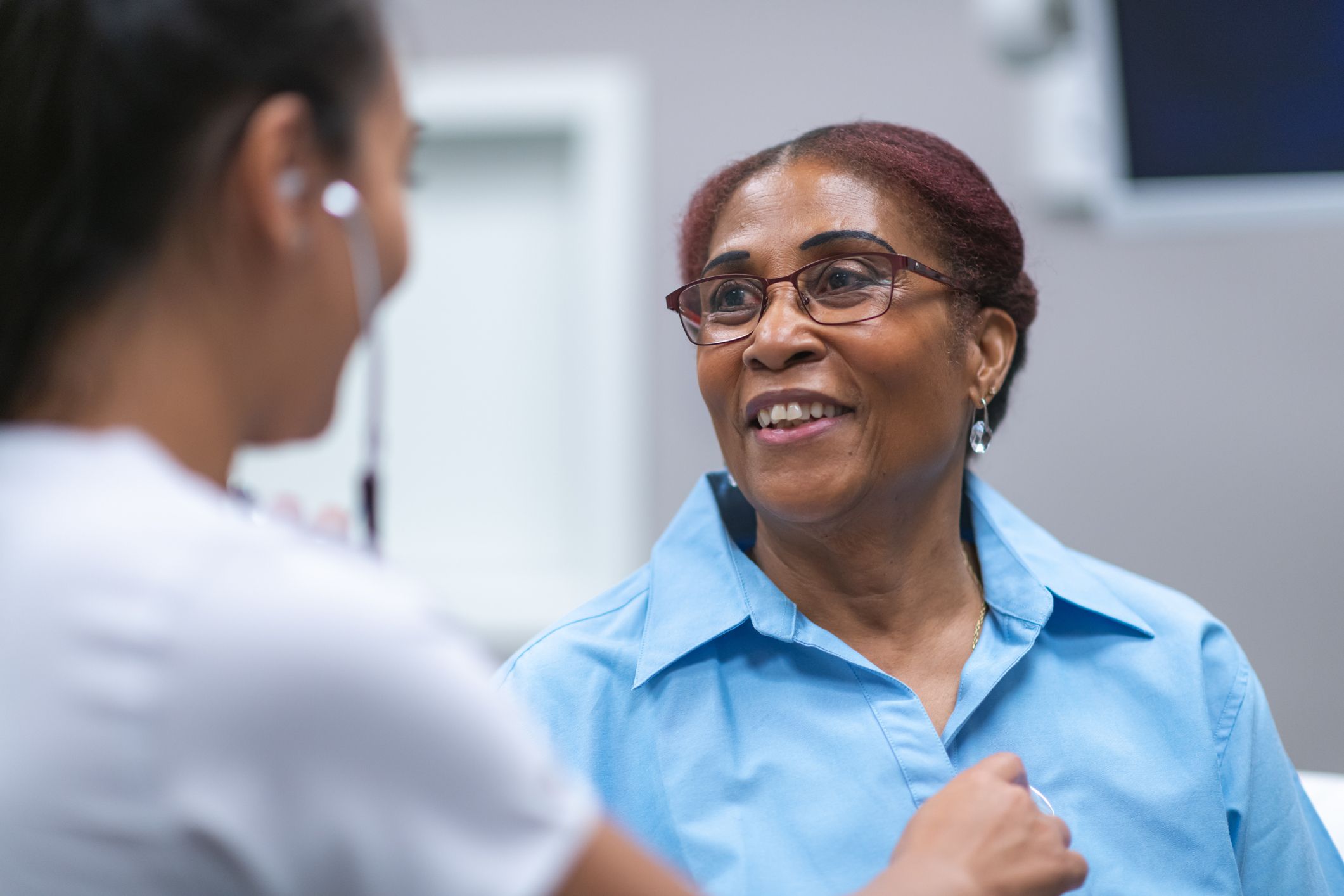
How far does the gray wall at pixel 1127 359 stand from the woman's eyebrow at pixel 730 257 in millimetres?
1124

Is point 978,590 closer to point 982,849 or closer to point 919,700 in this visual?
point 919,700

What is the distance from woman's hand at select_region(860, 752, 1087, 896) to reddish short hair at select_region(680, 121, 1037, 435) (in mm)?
600

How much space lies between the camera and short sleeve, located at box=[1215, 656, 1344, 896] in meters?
1.17

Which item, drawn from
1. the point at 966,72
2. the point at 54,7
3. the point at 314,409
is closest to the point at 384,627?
the point at 314,409

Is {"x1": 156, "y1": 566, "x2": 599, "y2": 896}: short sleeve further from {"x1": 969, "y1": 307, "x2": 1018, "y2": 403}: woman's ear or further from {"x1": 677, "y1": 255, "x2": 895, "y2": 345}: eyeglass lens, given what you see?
{"x1": 969, "y1": 307, "x2": 1018, "y2": 403}: woman's ear

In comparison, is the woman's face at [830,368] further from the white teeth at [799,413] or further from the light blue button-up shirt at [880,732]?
the light blue button-up shirt at [880,732]

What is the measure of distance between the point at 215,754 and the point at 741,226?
900mm

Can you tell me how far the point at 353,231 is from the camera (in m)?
0.67

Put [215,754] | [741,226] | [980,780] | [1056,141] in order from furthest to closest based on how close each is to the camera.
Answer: [1056,141]
[741,226]
[980,780]
[215,754]

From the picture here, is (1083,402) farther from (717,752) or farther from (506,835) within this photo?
(506,835)

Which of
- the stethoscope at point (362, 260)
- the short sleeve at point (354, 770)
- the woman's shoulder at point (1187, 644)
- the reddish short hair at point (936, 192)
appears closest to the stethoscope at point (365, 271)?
the stethoscope at point (362, 260)

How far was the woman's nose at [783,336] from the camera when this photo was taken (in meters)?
1.21

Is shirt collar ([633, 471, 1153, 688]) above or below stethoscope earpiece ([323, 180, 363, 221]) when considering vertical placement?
below

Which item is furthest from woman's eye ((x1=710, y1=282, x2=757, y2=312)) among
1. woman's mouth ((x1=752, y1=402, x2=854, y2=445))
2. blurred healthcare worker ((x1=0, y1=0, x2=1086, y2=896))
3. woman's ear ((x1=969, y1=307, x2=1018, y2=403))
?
blurred healthcare worker ((x1=0, y1=0, x2=1086, y2=896))
